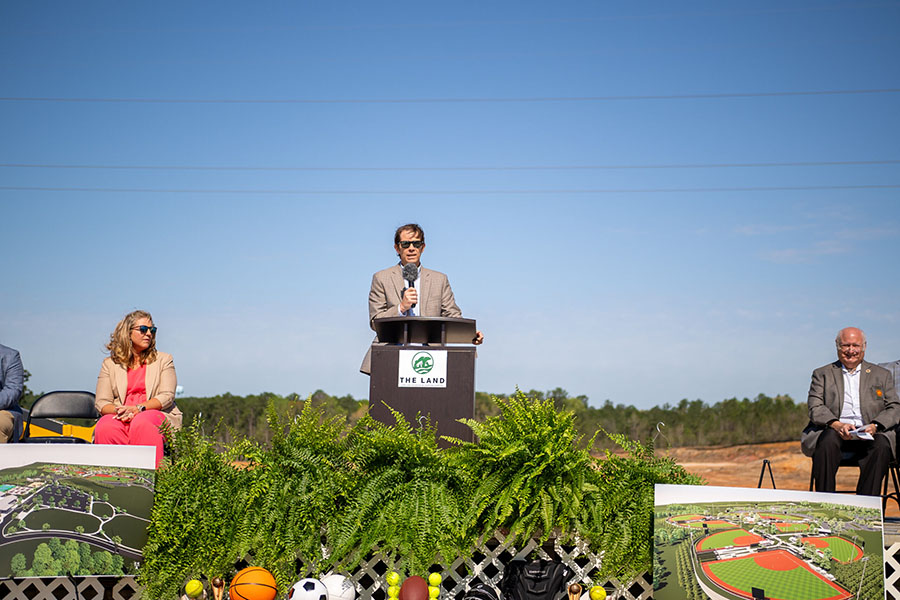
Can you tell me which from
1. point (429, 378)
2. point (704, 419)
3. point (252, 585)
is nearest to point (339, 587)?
point (252, 585)

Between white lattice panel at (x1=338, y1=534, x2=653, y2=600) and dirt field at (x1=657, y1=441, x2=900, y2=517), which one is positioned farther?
dirt field at (x1=657, y1=441, x2=900, y2=517)

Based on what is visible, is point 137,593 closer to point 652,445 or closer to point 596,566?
point 596,566

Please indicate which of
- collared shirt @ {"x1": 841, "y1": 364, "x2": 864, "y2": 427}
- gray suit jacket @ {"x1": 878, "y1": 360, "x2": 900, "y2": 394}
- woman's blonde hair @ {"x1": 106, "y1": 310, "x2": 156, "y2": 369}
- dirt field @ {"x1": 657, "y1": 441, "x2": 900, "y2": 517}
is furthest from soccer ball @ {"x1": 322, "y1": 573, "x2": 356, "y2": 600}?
dirt field @ {"x1": 657, "y1": 441, "x2": 900, "y2": 517}

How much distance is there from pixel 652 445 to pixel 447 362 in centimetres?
154

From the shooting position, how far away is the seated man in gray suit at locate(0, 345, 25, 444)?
21.5ft

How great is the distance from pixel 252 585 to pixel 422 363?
1.88 meters

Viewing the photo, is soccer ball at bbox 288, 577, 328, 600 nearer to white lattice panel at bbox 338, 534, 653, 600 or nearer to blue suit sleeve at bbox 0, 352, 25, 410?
white lattice panel at bbox 338, 534, 653, 600

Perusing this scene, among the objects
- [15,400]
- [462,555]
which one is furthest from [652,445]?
[15,400]

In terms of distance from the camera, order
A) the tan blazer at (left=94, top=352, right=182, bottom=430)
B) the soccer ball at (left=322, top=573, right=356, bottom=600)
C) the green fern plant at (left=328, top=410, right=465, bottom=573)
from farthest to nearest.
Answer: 1. the tan blazer at (left=94, top=352, right=182, bottom=430)
2. the green fern plant at (left=328, top=410, right=465, bottom=573)
3. the soccer ball at (left=322, top=573, right=356, bottom=600)

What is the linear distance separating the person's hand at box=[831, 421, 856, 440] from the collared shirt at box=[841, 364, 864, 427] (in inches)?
12.9

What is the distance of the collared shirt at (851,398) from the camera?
6.70 m

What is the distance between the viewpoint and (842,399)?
6.63 meters

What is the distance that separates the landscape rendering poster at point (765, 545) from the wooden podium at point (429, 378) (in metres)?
1.59

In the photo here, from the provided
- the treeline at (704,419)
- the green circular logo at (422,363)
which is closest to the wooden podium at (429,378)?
the green circular logo at (422,363)
